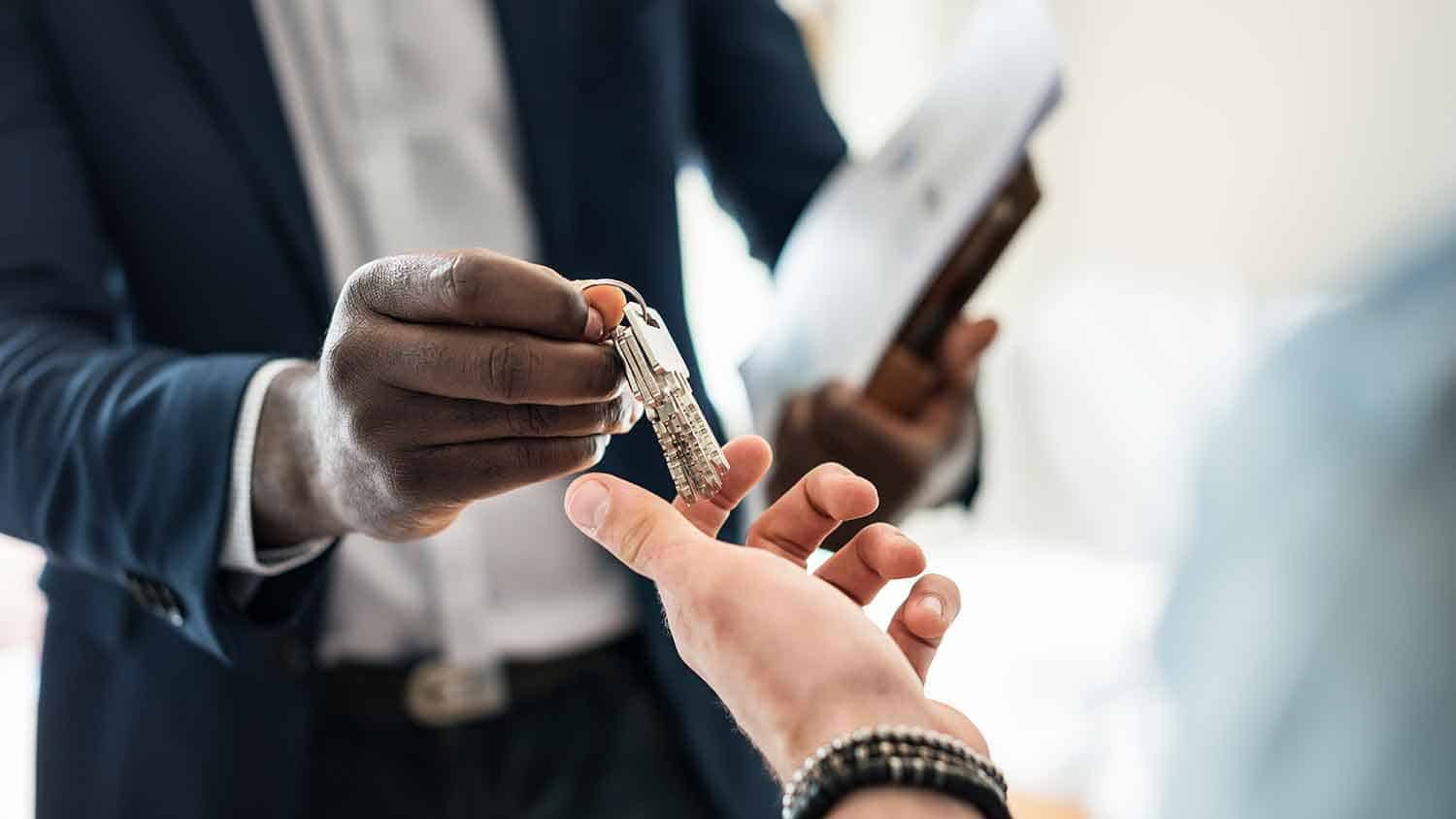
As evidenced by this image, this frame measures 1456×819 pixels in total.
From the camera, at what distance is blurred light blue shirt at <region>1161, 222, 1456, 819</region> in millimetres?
471

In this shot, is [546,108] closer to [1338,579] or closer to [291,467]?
[291,467]

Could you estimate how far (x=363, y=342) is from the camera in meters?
0.31

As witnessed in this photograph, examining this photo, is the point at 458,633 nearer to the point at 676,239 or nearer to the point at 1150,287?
the point at 676,239

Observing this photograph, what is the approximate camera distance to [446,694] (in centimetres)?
56

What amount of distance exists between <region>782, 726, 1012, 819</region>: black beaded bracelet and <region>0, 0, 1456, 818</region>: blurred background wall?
0.63 meters

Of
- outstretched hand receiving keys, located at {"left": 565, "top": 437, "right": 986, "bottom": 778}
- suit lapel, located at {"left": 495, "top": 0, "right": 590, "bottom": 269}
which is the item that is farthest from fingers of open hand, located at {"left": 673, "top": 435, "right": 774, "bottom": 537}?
suit lapel, located at {"left": 495, "top": 0, "right": 590, "bottom": 269}

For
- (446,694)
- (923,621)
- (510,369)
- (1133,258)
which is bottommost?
(1133,258)

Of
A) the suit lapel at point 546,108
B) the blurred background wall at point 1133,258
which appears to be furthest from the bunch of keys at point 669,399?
the blurred background wall at point 1133,258

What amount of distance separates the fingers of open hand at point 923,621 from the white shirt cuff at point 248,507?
222mm

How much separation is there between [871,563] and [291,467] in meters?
0.21

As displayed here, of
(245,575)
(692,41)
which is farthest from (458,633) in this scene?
(692,41)

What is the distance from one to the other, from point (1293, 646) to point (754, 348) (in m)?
0.34

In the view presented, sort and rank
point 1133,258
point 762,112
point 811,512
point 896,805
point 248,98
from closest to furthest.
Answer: point 896,805, point 811,512, point 248,98, point 762,112, point 1133,258

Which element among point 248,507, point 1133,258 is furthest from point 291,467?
point 1133,258
